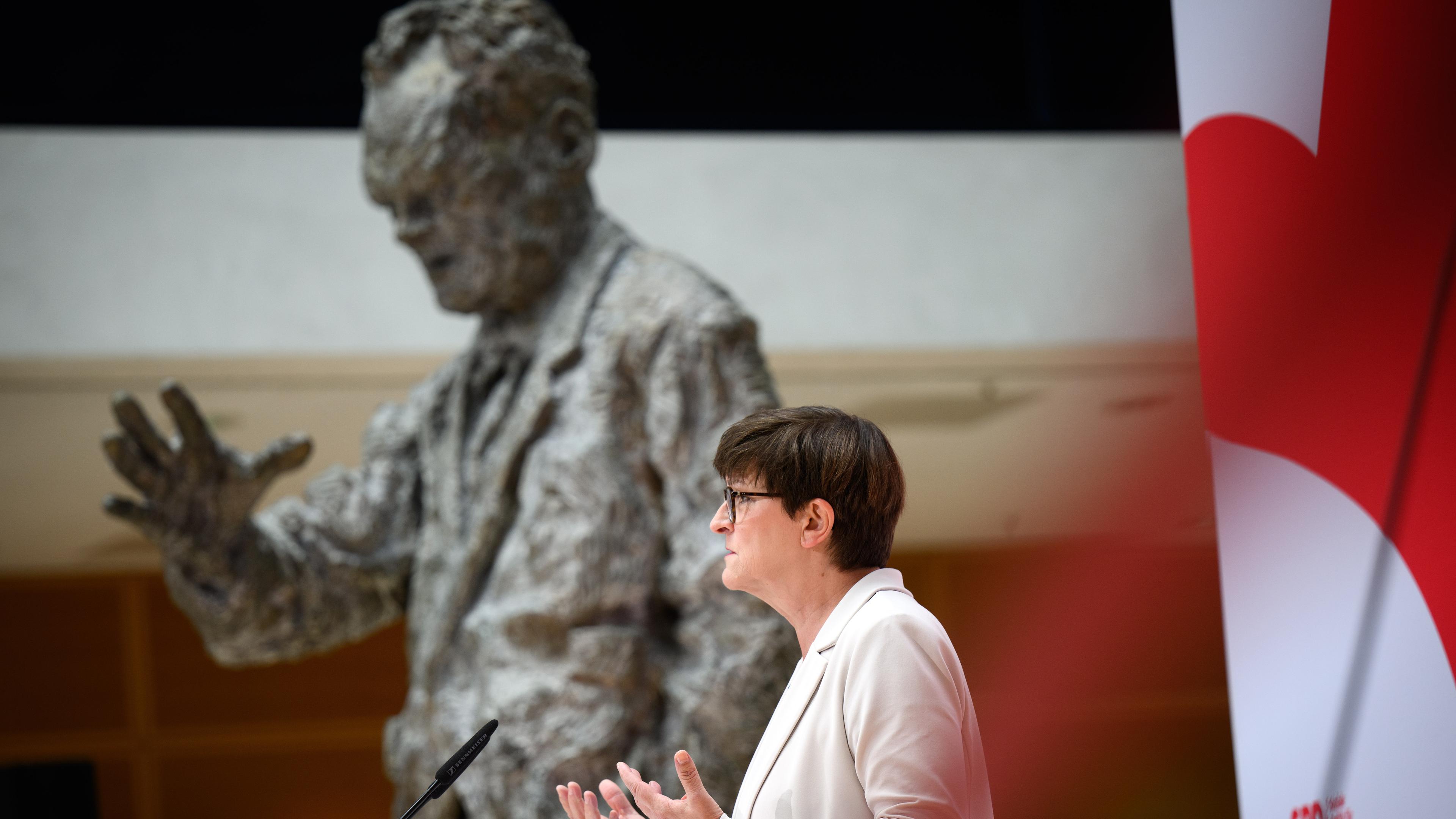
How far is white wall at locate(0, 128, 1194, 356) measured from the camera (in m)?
4.83

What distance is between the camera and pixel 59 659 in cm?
512

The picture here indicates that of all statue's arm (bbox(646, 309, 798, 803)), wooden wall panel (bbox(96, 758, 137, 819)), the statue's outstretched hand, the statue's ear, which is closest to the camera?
statue's arm (bbox(646, 309, 798, 803))

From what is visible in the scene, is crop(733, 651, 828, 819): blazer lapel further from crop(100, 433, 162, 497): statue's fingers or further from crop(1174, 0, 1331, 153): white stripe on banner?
crop(100, 433, 162, 497): statue's fingers

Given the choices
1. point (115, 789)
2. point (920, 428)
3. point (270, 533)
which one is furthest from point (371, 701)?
point (270, 533)

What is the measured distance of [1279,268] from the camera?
141 cm

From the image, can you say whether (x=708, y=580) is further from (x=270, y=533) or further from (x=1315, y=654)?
(x=1315, y=654)

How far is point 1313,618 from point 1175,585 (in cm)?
468

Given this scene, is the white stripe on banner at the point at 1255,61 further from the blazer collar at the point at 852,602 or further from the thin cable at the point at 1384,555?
the blazer collar at the point at 852,602

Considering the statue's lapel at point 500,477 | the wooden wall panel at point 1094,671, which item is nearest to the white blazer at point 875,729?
the statue's lapel at point 500,477

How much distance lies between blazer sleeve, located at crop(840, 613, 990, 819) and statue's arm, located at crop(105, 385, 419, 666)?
1.42 meters

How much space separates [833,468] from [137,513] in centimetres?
151

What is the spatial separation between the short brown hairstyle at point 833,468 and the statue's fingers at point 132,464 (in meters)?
1.37

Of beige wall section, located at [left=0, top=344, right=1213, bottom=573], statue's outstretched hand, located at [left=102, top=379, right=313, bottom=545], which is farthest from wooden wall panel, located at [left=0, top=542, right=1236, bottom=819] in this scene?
statue's outstretched hand, located at [left=102, top=379, right=313, bottom=545]

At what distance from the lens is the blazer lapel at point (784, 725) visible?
3.61 ft
